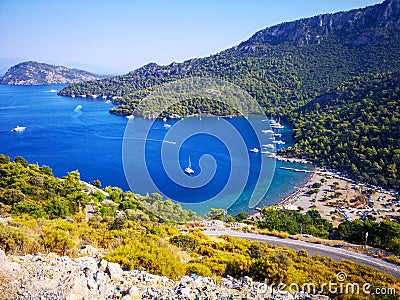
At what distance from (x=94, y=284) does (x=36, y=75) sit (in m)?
127

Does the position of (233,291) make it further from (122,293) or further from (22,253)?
(22,253)

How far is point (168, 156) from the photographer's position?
40.1 feet

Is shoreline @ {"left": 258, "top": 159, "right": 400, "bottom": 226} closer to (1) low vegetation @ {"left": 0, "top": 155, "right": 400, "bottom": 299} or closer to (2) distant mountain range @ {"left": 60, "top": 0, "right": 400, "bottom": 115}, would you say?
(1) low vegetation @ {"left": 0, "top": 155, "right": 400, "bottom": 299}

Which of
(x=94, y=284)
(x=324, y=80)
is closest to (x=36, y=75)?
(x=324, y=80)

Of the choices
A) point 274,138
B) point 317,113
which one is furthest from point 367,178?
point 317,113

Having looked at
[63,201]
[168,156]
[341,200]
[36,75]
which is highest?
[36,75]

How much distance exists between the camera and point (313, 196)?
71.1 ft

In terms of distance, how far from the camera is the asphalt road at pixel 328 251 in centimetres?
716

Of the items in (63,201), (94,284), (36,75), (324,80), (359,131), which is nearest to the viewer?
(94,284)

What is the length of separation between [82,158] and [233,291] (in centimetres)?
2784

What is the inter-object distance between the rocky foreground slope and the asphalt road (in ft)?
13.8

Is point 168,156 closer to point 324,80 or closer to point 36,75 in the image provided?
point 324,80

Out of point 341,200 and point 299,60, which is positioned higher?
point 299,60

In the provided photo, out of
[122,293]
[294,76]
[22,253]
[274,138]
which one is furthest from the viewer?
[294,76]
